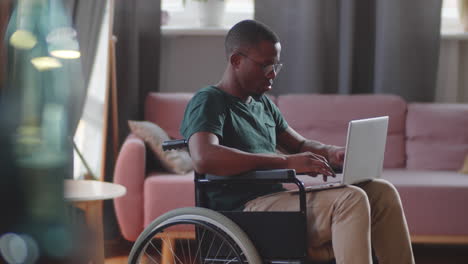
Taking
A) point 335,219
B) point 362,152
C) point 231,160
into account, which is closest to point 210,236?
point 231,160

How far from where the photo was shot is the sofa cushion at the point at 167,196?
252 cm

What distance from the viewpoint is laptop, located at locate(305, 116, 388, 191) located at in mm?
1473

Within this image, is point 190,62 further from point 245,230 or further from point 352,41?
point 245,230

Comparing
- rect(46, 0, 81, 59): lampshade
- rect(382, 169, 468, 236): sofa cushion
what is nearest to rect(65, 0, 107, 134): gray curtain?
rect(382, 169, 468, 236): sofa cushion

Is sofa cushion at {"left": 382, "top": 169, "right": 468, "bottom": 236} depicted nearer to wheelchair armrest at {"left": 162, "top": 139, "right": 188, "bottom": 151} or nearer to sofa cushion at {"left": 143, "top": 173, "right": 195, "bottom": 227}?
sofa cushion at {"left": 143, "top": 173, "right": 195, "bottom": 227}

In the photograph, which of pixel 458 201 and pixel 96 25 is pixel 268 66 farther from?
pixel 96 25

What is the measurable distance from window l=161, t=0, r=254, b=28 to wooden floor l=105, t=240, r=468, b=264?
4.46 feet

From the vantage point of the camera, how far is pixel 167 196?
2523mm

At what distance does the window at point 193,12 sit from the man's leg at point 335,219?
2.20 m

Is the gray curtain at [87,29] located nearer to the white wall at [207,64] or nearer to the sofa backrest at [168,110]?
the sofa backrest at [168,110]

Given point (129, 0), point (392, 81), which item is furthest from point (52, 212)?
point (392, 81)

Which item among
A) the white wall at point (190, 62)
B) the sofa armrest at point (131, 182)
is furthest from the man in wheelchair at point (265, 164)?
the white wall at point (190, 62)

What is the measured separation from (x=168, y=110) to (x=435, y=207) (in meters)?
1.38

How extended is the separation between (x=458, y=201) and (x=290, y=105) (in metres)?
0.98
